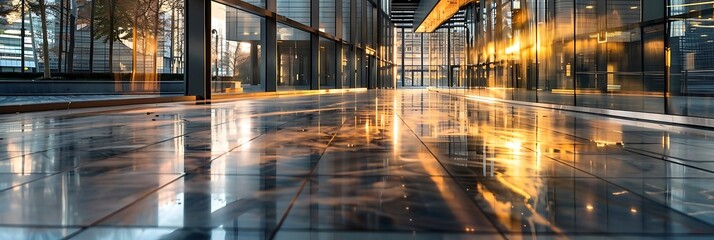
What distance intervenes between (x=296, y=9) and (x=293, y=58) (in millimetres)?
2740

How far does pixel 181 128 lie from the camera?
28.2 ft

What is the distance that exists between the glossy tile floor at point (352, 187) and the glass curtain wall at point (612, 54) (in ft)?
18.4

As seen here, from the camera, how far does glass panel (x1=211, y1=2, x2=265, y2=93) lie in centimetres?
2030

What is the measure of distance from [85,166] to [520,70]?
1888cm

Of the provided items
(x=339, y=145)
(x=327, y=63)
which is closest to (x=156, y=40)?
(x=339, y=145)

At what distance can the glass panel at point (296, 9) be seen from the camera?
27.7m

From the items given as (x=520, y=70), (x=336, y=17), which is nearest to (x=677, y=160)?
(x=520, y=70)

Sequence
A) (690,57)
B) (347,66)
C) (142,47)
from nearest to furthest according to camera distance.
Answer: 1. (690,57)
2. (142,47)
3. (347,66)

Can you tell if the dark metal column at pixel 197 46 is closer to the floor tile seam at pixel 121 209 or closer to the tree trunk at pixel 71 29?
the tree trunk at pixel 71 29

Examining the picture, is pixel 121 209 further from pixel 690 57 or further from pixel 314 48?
pixel 314 48

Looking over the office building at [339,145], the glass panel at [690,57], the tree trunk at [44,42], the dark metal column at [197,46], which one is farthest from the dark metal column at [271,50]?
the glass panel at [690,57]

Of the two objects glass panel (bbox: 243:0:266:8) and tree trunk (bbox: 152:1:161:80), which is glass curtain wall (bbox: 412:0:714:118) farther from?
tree trunk (bbox: 152:1:161:80)

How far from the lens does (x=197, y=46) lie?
18.6 metres

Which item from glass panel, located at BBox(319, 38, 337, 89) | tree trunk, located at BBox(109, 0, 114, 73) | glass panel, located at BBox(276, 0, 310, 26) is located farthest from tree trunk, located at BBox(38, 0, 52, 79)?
glass panel, located at BBox(319, 38, 337, 89)
